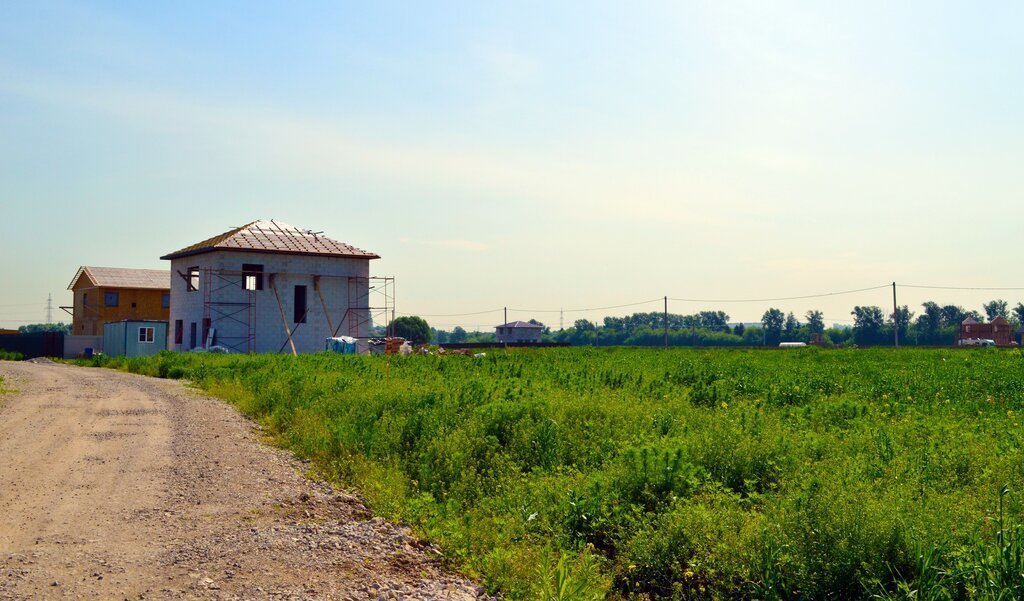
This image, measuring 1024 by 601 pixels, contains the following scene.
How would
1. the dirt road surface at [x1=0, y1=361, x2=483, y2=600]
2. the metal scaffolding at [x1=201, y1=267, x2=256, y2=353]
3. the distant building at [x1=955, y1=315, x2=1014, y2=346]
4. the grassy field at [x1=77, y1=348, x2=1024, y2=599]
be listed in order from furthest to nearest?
the distant building at [x1=955, y1=315, x2=1014, y2=346] → the metal scaffolding at [x1=201, y1=267, x2=256, y2=353] → the grassy field at [x1=77, y1=348, x2=1024, y2=599] → the dirt road surface at [x1=0, y1=361, x2=483, y2=600]

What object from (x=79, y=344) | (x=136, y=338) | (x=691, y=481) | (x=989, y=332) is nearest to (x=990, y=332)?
(x=989, y=332)

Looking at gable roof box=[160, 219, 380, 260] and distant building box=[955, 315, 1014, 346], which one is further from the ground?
gable roof box=[160, 219, 380, 260]

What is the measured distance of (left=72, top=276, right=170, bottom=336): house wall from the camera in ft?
185

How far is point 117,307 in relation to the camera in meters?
56.7

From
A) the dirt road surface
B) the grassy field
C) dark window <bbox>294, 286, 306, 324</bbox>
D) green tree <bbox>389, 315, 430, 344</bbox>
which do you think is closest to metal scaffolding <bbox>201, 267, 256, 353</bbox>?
dark window <bbox>294, 286, 306, 324</bbox>

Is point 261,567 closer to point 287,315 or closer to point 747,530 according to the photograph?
point 747,530

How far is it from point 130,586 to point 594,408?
24.9ft

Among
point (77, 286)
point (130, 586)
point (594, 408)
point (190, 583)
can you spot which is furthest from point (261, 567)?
point (77, 286)

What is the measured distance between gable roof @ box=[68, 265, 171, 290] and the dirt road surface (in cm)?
4808

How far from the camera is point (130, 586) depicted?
5953 mm

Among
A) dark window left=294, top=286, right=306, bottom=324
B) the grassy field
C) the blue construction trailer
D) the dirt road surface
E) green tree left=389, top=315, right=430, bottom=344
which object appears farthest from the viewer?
green tree left=389, top=315, right=430, bottom=344

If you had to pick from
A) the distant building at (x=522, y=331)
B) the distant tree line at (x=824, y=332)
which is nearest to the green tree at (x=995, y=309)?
the distant tree line at (x=824, y=332)

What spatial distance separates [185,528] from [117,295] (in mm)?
55801

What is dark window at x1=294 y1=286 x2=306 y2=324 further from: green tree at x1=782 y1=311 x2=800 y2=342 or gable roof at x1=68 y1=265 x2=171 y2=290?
green tree at x1=782 y1=311 x2=800 y2=342
